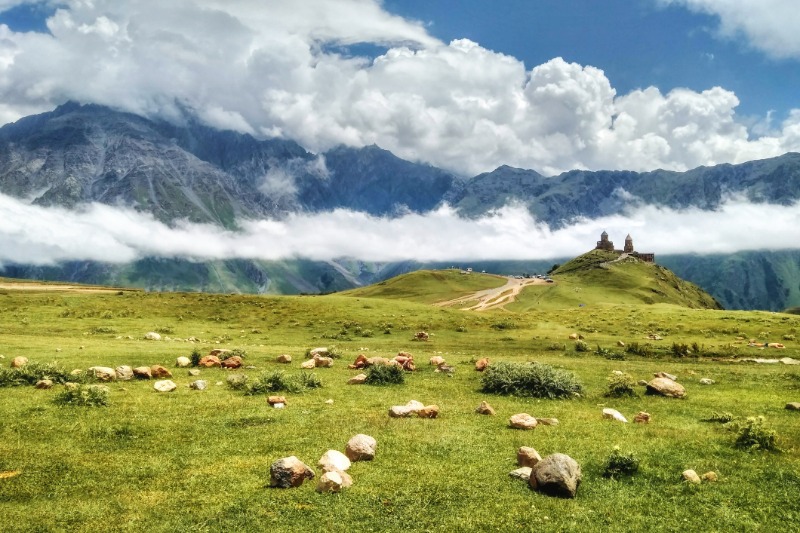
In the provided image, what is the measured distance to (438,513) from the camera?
47.9 feet

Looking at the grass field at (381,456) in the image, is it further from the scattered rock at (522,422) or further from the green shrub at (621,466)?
the scattered rock at (522,422)

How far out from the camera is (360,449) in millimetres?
18297

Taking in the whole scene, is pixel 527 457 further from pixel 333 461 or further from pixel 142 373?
pixel 142 373

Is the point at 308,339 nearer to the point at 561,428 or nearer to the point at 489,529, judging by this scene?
the point at 561,428

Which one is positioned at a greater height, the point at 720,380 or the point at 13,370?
the point at 13,370

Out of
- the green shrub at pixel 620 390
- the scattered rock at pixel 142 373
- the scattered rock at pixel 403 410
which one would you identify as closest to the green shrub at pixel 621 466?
the scattered rock at pixel 403 410

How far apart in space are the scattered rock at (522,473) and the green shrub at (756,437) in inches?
332

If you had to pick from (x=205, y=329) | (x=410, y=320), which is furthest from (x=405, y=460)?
(x=410, y=320)

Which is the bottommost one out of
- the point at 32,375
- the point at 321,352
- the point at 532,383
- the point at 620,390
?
the point at 321,352

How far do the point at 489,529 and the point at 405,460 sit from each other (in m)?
4.99

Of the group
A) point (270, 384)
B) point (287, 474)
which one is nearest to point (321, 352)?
point (270, 384)

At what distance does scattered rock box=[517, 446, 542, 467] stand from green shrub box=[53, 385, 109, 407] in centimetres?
1822

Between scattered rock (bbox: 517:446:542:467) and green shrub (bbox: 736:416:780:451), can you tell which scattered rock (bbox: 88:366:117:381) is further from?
green shrub (bbox: 736:416:780:451)

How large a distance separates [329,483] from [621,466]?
9.23m
